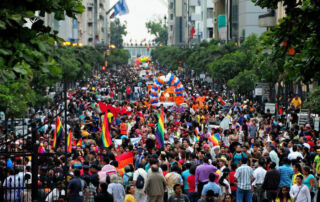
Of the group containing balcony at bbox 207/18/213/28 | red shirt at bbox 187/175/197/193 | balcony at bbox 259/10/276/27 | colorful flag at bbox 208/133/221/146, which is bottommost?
red shirt at bbox 187/175/197/193

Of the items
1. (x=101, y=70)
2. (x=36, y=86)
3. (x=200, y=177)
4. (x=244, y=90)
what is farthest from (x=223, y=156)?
(x=101, y=70)

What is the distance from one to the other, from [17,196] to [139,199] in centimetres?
240

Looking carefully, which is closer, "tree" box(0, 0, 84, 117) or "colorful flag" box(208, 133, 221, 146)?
"tree" box(0, 0, 84, 117)

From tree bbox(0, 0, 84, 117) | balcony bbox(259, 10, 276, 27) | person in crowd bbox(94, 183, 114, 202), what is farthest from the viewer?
balcony bbox(259, 10, 276, 27)

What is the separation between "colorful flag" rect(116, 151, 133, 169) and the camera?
51.9 ft

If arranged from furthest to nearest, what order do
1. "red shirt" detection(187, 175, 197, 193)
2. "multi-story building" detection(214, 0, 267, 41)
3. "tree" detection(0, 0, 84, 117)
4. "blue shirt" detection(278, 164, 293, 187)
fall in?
"multi-story building" detection(214, 0, 267, 41) → "blue shirt" detection(278, 164, 293, 187) → "red shirt" detection(187, 175, 197, 193) → "tree" detection(0, 0, 84, 117)

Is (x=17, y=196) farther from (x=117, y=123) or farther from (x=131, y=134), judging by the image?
(x=117, y=123)

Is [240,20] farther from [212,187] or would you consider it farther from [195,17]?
[212,187]

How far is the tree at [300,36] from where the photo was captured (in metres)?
7.96

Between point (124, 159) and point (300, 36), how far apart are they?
8047 mm

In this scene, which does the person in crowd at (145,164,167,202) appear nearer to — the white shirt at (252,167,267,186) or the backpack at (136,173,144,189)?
the backpack at (136,173,144,189)

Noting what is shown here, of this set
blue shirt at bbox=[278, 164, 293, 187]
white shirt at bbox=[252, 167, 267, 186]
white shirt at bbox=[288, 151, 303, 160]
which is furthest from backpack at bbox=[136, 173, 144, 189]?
white shirt at bbox=[288, 151, 303, 160]

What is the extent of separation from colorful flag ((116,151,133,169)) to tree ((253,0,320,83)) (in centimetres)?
585

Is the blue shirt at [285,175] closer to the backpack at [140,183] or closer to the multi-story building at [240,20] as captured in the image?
the backpack at [140,183]
